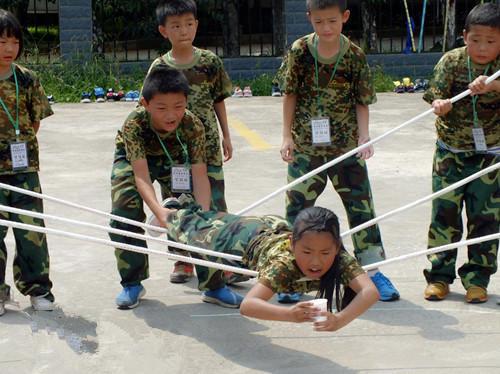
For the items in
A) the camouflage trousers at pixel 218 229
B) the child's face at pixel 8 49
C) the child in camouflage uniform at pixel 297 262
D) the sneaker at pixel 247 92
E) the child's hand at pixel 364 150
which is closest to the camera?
the child in camouflage uniform at pixel 297 262

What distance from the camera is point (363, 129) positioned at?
5098 mm

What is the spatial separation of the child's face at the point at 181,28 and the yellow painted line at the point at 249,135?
4277mm

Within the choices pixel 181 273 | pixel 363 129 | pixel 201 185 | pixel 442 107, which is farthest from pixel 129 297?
pixel 442 107

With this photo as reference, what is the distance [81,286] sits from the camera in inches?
213

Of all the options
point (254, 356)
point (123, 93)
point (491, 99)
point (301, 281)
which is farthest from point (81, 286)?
point (123, 93)

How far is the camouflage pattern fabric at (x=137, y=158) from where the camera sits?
15.8ft

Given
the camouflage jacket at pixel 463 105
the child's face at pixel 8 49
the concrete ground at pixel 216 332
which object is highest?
the child's face at pixel 8 49

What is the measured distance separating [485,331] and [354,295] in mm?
927

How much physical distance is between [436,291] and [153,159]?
1.52 meters

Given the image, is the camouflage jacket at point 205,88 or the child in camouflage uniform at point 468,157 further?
the camouflage jacket at point 205,88

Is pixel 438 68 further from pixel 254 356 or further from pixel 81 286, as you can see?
pixel 81 286

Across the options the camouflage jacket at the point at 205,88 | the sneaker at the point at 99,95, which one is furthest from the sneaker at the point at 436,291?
the sneaker at the point at 99,95

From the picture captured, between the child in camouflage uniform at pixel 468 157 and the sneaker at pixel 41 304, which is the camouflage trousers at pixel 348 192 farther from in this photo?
the sneaker at pixel 41 304

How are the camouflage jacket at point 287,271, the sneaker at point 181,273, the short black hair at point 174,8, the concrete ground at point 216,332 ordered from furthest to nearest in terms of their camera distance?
the sneaker at point 181,273 < the short black hair at point 174,8 < the concrete ground at point 216,332 < the camouflage jacket at point 287,271
